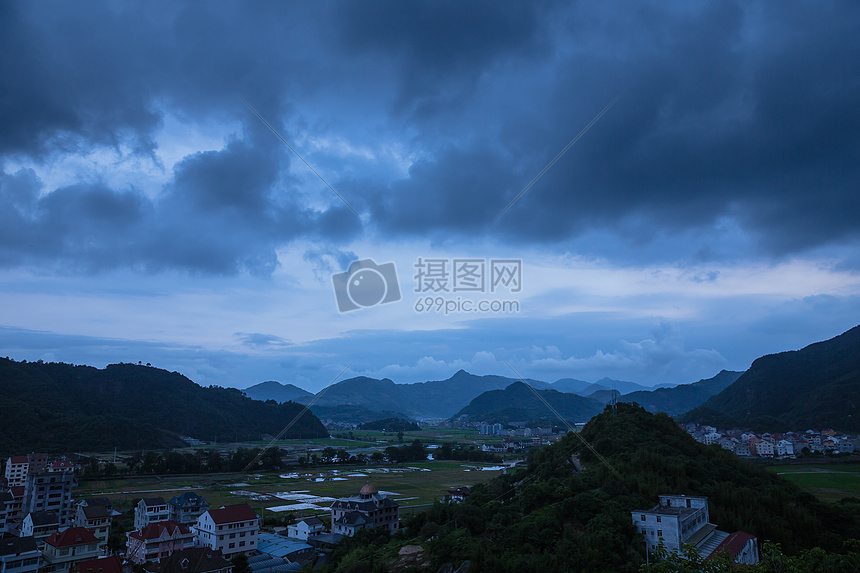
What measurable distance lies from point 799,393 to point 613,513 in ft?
259

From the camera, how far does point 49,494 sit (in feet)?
78.2

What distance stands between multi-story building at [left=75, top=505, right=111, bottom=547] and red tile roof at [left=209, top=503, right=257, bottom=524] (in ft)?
14.2

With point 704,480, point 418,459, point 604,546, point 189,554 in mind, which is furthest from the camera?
point 418,459

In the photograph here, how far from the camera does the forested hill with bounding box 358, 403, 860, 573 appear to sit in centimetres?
1439

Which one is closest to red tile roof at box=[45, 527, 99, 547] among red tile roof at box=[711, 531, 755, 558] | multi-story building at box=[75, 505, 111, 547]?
multi-story building at box=[75, 505, 111, 547]

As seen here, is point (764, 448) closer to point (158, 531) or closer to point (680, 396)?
point (158, 531)

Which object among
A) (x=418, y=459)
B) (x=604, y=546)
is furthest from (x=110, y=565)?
(x=418, y=459)

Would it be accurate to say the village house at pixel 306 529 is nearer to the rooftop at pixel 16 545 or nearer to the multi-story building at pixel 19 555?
the multi-story building at pixel 19 555

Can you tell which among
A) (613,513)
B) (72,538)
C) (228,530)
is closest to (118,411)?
Result: (72,538)

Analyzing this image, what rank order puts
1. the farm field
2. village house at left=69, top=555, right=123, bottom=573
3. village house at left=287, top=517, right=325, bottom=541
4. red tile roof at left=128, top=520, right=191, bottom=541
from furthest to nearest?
the farm field
village house at left=287, top=517, right=325, bottom=541
red tile roof at left=128, top=520, right=191, bottom=541
village house at left=69, top=555, right=123, bottom=573

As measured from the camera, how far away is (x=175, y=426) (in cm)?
7625

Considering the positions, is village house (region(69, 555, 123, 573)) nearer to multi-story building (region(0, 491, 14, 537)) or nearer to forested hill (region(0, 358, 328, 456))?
multi-story building (region(0, 491, 14, 537))

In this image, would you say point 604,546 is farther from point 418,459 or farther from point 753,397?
point 753,397

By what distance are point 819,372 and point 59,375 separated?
380 feet
